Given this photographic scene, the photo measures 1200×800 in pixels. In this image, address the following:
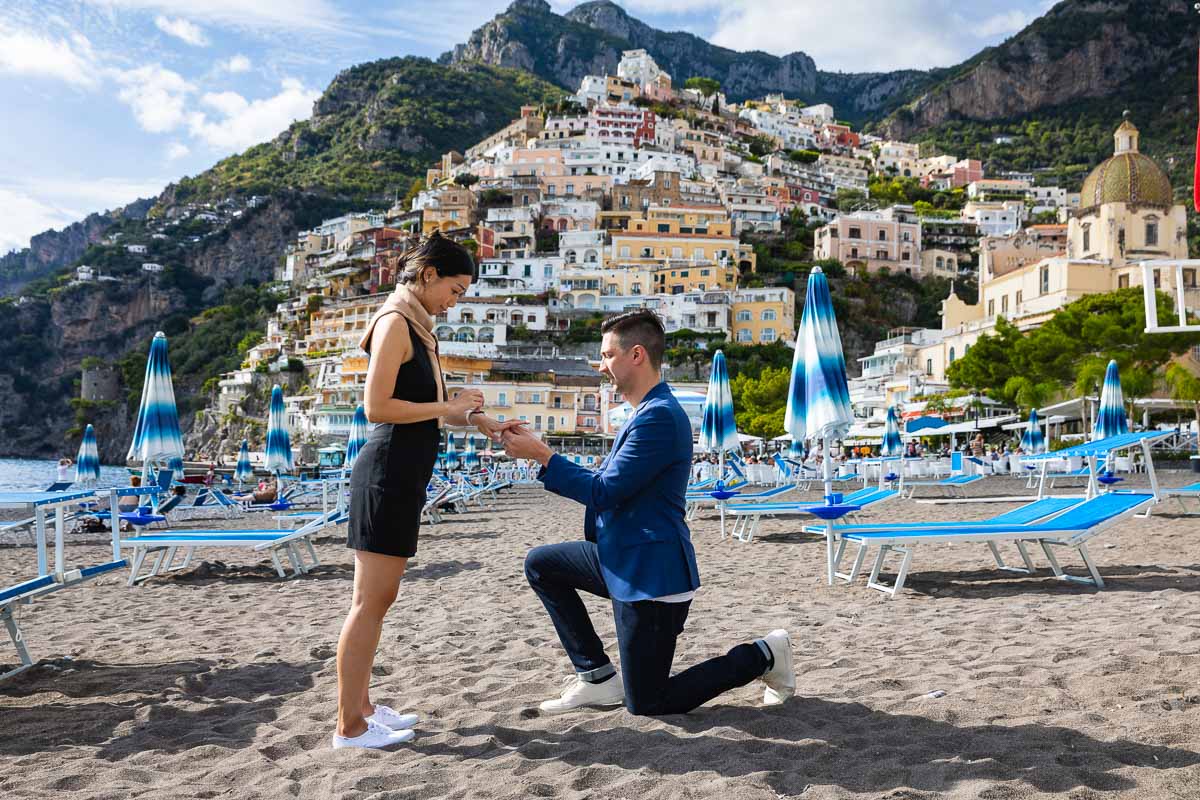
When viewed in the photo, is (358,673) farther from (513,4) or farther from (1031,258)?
(513,4)

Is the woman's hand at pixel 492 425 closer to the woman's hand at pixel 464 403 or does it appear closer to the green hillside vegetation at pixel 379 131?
the woman's hand at pixel 464 403

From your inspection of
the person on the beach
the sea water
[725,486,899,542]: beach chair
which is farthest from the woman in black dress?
the sea water

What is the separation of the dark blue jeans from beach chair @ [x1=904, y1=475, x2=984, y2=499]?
43.8ft

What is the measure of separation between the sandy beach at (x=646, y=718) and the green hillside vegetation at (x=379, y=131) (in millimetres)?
121657

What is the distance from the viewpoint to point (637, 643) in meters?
2.82

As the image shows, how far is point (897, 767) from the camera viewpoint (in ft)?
8.13

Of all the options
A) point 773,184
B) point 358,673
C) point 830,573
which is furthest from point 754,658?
point 773,184

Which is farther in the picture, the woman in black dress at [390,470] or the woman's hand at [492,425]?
the woman's hand at [492,425]

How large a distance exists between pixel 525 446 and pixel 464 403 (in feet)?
0.80

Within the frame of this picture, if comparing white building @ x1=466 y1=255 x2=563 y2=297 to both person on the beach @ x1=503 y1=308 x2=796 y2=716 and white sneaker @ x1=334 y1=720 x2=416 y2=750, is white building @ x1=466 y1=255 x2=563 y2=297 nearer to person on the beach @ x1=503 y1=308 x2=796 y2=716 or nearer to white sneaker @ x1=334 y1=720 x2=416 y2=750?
person on the beach @ x1=503 y1=308 x2=796 y2=716

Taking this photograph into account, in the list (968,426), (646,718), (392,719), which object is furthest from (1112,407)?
(392,719)

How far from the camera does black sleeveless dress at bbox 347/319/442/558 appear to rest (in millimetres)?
2734

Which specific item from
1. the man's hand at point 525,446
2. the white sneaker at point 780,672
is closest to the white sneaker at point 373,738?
the man's hand at point 525,446

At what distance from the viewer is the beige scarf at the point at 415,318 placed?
287 centimetres
